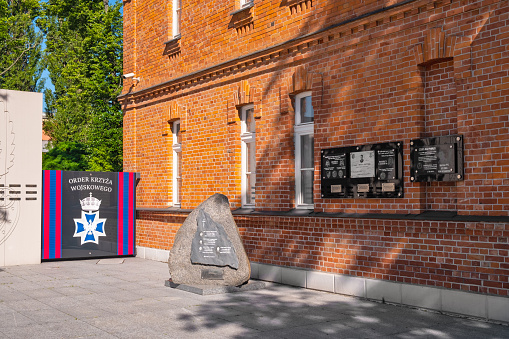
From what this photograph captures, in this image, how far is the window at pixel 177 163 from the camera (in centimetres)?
1554

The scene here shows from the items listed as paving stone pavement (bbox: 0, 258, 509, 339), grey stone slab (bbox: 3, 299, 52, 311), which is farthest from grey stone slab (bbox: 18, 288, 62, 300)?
grey stone slab (bbox: 3, 299, 52, 311)

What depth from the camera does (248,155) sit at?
13047 mm

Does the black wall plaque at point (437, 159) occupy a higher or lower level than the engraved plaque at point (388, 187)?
higher

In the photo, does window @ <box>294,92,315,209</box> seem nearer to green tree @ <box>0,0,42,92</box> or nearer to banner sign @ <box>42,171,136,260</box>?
banner sign @ <box>42,171,136,260</box>

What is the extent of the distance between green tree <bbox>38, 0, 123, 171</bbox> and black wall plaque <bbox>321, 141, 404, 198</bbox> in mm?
20970

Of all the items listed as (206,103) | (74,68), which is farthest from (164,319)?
(74,68)

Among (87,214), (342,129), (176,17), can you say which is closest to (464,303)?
(342,129)

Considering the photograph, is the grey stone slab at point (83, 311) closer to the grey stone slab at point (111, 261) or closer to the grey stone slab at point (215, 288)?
the grey stone slab at point (215, 288)

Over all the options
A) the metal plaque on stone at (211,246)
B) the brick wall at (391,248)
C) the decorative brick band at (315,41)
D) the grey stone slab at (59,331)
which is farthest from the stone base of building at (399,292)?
the grey stone slab at (59,331)

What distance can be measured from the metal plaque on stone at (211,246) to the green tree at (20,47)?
91.8 ft

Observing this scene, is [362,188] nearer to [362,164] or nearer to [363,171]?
[363,171]

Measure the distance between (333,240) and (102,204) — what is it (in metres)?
7.70

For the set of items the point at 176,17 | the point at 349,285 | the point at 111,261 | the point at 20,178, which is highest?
the point at 176,17

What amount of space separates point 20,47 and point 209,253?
3060 centimetres
